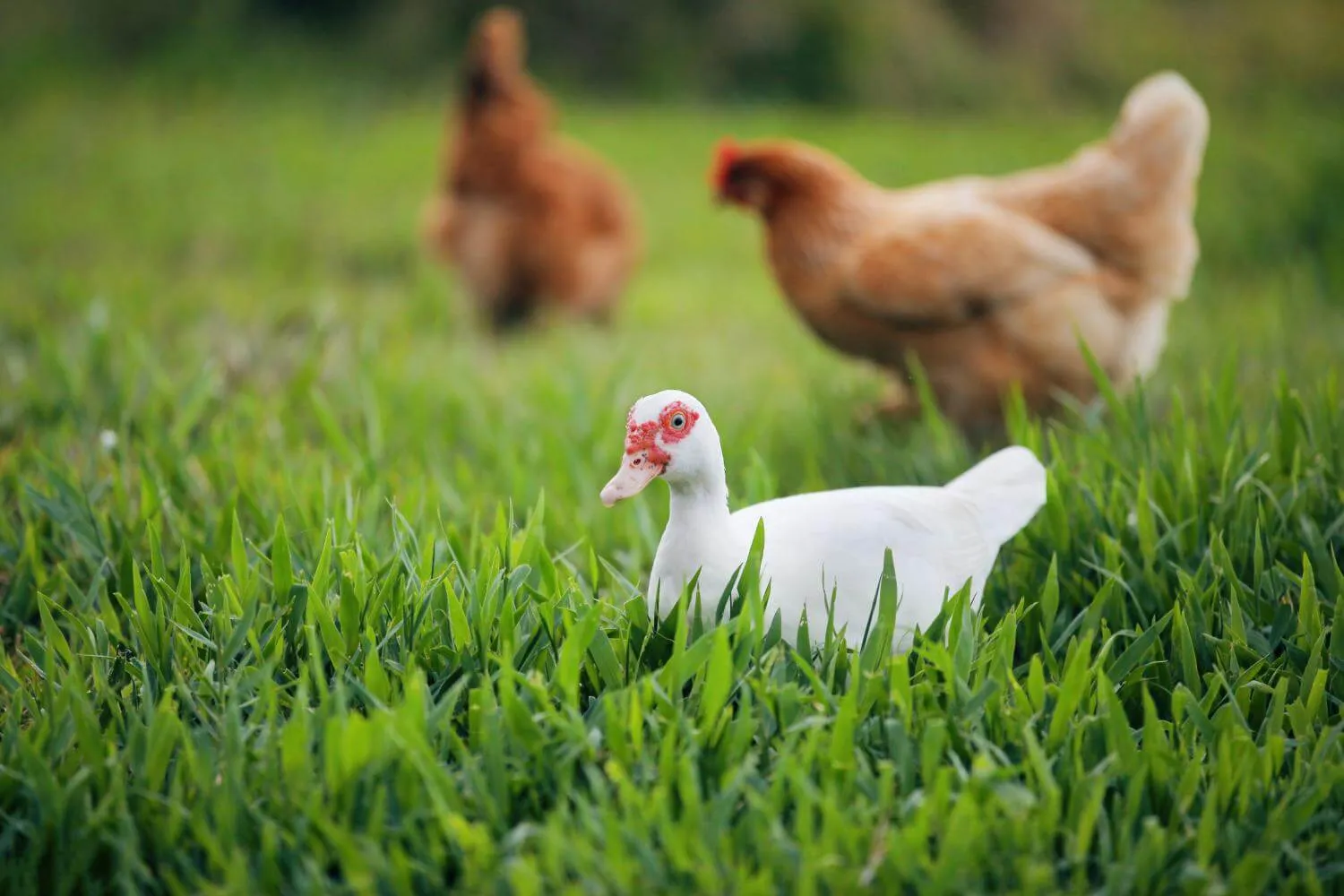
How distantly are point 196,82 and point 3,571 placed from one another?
363 inches

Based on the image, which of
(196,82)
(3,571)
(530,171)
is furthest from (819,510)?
(196,82)

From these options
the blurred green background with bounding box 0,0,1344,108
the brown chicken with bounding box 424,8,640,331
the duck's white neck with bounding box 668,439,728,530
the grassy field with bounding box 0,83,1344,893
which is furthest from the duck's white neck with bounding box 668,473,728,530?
the blurred green background with bounding box 0,0,1344,108

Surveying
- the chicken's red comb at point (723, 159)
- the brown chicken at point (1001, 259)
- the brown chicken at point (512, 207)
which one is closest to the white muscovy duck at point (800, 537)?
the brown chicken at point (1001, 259)

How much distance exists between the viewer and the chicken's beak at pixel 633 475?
6.43 ft

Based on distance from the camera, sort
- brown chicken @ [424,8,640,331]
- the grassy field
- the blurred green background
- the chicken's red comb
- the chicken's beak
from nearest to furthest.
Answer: the grassy field → the chicken's beak → the chicken's red comb → brown chicken @ [424,8,640,331] → the blurred green background

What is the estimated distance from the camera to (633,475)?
6.51 feet

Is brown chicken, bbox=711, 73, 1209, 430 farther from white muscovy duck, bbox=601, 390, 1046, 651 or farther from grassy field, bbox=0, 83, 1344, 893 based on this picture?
white muscovy duck, bbox=601, 390, 1046, 651

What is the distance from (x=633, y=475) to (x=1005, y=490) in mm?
816

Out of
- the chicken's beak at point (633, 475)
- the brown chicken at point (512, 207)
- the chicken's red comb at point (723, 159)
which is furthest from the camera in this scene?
the brown chicken at point (512, 207)

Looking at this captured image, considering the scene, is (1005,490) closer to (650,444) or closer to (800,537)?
(800,537)

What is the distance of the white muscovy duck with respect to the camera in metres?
1.99

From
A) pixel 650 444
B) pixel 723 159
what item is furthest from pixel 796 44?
pixel 650 444

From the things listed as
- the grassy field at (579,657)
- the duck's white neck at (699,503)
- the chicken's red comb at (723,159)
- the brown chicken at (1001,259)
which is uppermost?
the chicken's red comb at (723,159)

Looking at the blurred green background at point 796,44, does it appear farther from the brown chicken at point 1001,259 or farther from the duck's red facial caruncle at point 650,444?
the duck's red facial caruncle at point 650,444
